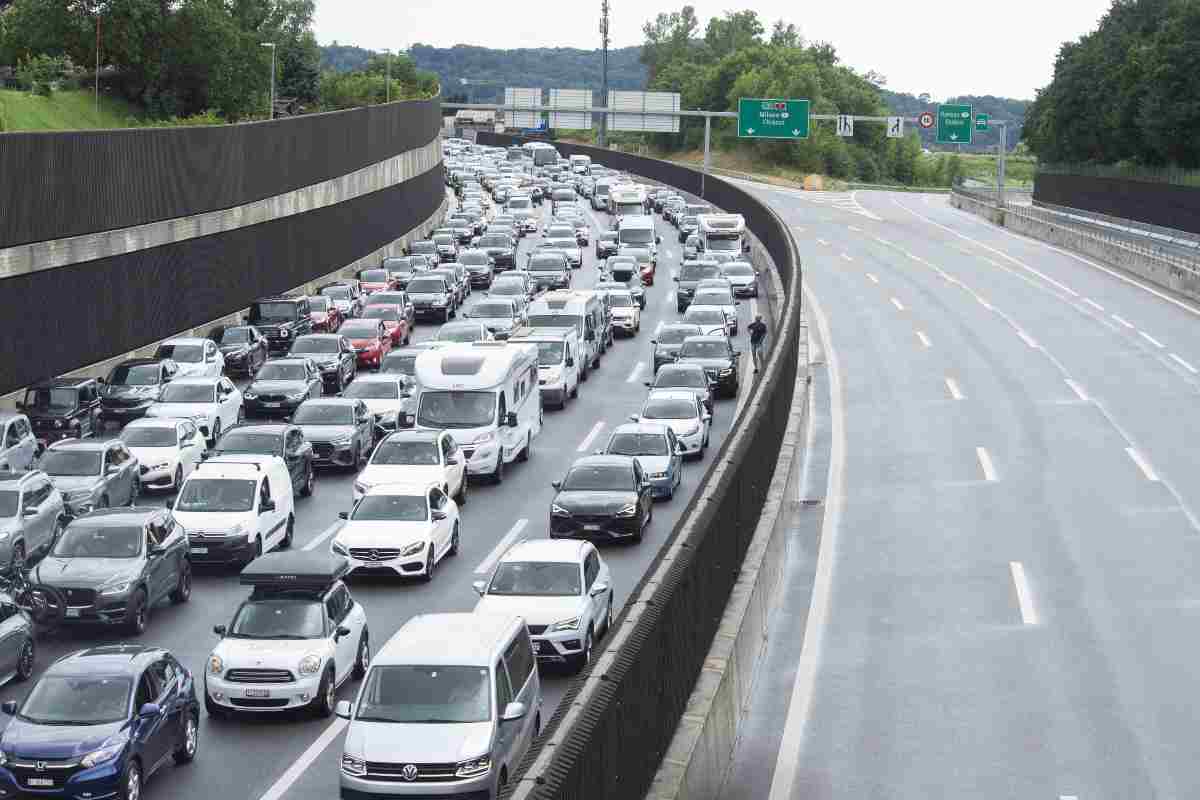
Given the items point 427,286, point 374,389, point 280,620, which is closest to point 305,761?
point 280,620

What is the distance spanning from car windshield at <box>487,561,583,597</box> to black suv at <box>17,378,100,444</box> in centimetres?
1645

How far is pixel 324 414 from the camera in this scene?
3550cm

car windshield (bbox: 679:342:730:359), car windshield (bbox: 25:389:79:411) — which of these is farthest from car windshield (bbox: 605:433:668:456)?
car windshield (bbox: 25:389:79:411)

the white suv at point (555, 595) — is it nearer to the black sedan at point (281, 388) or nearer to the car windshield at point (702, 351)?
the black sedan at point (281, 388)

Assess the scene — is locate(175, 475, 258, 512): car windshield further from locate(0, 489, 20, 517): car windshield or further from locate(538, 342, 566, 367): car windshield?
locate(538, 342, 566, 367): car windshield

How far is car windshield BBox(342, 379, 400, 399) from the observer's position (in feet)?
127

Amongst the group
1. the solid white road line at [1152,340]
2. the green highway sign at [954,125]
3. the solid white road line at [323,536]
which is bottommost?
the solid white road line at [323,536]

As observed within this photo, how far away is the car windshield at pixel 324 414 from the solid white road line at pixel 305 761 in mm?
15801

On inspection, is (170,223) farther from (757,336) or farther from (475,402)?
(475,402)

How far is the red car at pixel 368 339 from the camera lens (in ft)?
159

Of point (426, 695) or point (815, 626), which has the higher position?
point (426, 695)

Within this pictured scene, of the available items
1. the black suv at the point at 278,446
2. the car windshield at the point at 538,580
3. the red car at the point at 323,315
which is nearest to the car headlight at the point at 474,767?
the car windshield at the point at 538,580

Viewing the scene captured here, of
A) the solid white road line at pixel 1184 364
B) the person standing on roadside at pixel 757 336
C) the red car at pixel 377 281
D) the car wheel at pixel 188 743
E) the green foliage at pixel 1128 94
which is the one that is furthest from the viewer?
the green foliage at pixel 1128 94

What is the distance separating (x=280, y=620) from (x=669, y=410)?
56.6 feet
